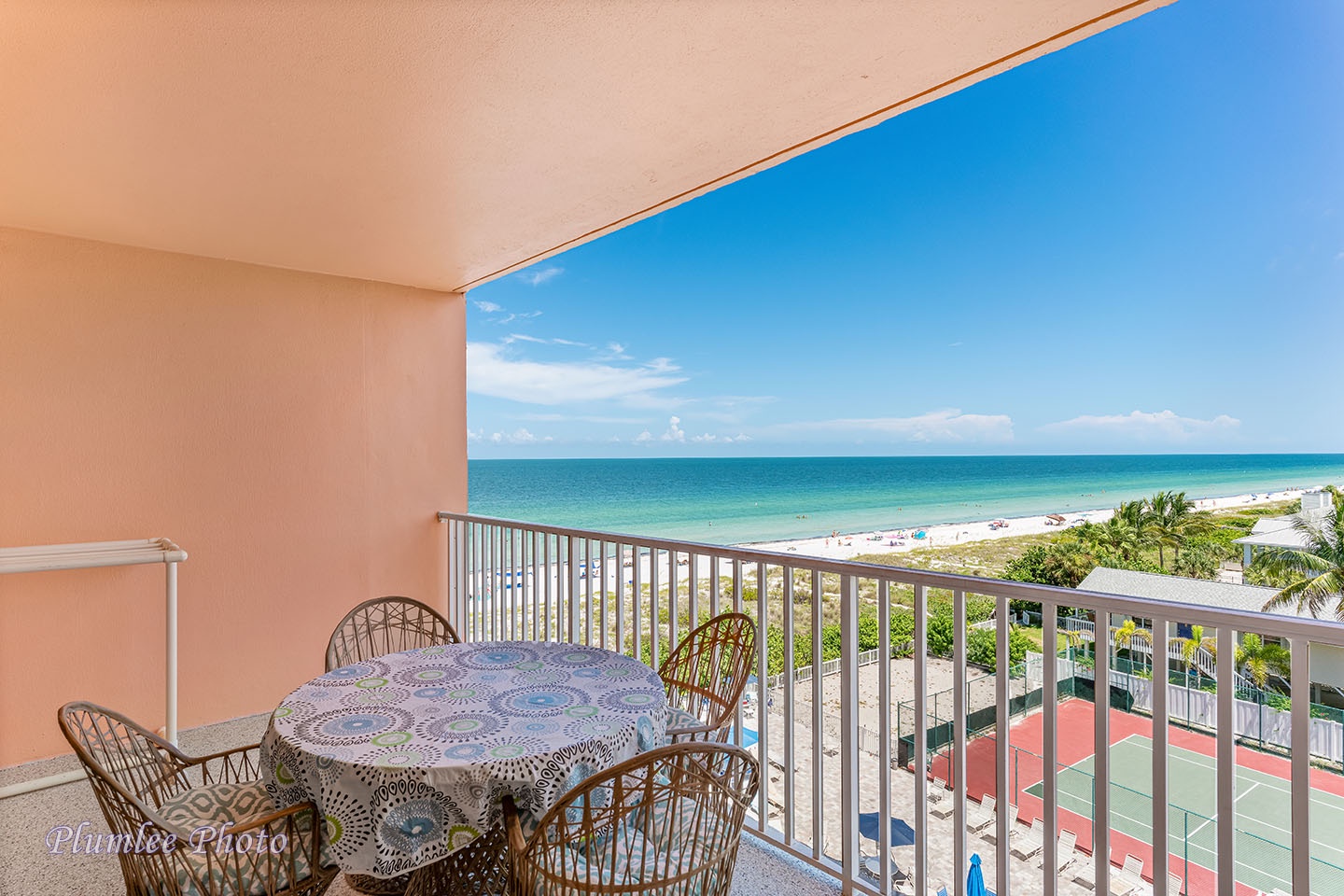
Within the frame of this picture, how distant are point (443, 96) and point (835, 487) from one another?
89.7 ft

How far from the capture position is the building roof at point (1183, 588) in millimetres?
15664

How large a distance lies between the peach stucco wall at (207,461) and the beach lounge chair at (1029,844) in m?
4.95

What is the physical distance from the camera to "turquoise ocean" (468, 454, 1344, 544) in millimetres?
25312

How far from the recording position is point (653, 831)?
140 cm

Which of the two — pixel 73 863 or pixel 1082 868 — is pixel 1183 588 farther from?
pixel 73 863

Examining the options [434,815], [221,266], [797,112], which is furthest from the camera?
[221,266]

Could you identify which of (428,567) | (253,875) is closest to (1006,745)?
(253,875)

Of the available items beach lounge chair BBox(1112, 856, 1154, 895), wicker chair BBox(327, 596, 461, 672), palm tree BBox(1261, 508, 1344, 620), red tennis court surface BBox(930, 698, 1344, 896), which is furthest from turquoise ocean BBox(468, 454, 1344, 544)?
wicker chair BBox(327, 596, 461, 672)

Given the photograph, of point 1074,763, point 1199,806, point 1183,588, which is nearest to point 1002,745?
point 1074,763

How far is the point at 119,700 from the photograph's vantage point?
323cm

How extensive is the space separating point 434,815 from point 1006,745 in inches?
52.4

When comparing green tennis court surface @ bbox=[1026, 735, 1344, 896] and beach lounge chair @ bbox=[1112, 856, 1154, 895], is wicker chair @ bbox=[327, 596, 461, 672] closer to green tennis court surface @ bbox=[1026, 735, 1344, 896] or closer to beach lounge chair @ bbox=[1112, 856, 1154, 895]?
green tennis court surface @ bbox=[1026, 735, 1344, 896]

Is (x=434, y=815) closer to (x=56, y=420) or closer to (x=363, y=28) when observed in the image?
(x=363, y=28)

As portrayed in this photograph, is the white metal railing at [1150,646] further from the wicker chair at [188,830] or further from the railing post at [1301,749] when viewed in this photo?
the wicker chair at [188,830]
